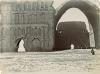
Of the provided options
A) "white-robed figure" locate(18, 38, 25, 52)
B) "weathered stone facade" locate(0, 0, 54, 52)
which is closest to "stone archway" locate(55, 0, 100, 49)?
"weathered stone facade" locate(0, 0, 54, 52)

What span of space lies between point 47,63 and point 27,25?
189cm

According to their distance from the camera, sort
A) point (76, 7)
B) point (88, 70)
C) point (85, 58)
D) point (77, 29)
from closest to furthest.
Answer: point (88, 70)
point (85, 58)
point (76, 7)
point (77, 29)

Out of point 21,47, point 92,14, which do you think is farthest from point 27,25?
point 92,14

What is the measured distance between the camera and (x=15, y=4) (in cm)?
843

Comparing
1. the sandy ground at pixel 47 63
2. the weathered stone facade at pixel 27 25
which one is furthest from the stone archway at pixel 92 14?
the sandy ground at pixel 47 63

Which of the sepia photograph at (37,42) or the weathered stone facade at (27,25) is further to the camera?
the weathered stone facade at (27,25)

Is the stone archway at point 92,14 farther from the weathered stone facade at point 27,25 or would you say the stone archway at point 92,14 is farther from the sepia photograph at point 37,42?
the weathered stone facade at point 27,25

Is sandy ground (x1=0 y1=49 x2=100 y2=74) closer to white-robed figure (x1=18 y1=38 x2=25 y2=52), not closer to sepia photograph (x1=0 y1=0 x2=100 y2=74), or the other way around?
sepia photograph (x1=0 y1=0 x2=100 y2=74)

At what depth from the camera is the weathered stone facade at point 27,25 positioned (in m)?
8.18

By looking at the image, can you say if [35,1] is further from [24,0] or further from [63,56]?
[63,56]

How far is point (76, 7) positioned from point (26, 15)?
7.39 feet

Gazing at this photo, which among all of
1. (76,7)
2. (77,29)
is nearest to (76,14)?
(76,7)

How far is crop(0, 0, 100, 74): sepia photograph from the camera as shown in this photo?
24.5 ft

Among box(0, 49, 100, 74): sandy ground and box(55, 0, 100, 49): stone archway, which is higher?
box(55, 0, 100, 49): stone archway
